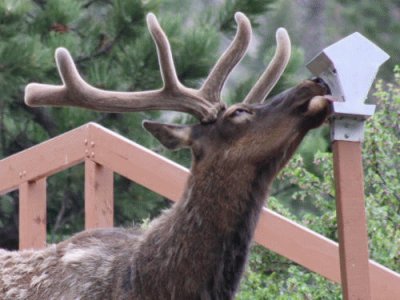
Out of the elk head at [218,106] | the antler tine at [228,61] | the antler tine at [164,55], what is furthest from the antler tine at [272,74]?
the antler tine at [164,55]

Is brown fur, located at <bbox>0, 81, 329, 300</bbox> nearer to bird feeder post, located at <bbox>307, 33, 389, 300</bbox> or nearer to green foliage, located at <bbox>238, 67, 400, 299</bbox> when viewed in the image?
bird feeder post, located at <bbox>307, 33, 389, 300</bbox>

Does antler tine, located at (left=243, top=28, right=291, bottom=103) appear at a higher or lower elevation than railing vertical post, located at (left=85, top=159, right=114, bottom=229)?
higher

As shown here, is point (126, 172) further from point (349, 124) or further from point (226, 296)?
point (349, 124)

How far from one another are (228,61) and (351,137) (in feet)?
3.54

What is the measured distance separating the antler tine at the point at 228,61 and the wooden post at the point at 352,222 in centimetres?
97

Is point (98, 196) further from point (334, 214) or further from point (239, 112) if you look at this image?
point (334, 214)

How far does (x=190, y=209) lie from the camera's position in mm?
4754

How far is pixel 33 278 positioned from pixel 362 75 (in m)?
1.68

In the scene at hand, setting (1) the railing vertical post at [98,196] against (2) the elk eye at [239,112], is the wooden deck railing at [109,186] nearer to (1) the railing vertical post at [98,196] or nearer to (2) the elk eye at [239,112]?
(1) the railing vertical post at [98,196]

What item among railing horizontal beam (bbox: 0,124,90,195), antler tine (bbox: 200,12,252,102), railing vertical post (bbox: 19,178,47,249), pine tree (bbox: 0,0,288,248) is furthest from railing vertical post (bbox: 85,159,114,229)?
pine tree (bbox: 0,0,288,248)

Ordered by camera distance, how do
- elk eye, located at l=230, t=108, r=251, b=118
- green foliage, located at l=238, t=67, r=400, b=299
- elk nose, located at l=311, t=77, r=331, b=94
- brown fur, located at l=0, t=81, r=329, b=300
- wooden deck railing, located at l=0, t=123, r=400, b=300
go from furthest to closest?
1. green foliage, located at l=238, t=67, r=400, b=299
2. wooden deck railing, located at l=0, t=123, r=400, b=300
3. elk eye, located at l=230, t=108, r=251, b=118
4. brown fur, located at l=0, t=81, r=329, b=300
5. elk nose, located at l=311, t=77, r=331, b=94

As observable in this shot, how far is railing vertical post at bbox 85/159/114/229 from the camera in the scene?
18.9 ft

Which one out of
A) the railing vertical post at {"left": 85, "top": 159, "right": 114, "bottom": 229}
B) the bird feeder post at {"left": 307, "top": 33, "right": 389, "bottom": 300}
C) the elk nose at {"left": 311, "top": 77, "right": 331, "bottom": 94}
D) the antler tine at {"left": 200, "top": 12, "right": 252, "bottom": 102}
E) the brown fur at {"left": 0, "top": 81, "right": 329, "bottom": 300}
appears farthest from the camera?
the railing vertical post at {"left": 85, "top": 159, "right": 114, "bottom": 229}

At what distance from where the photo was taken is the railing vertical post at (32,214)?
6.02m
